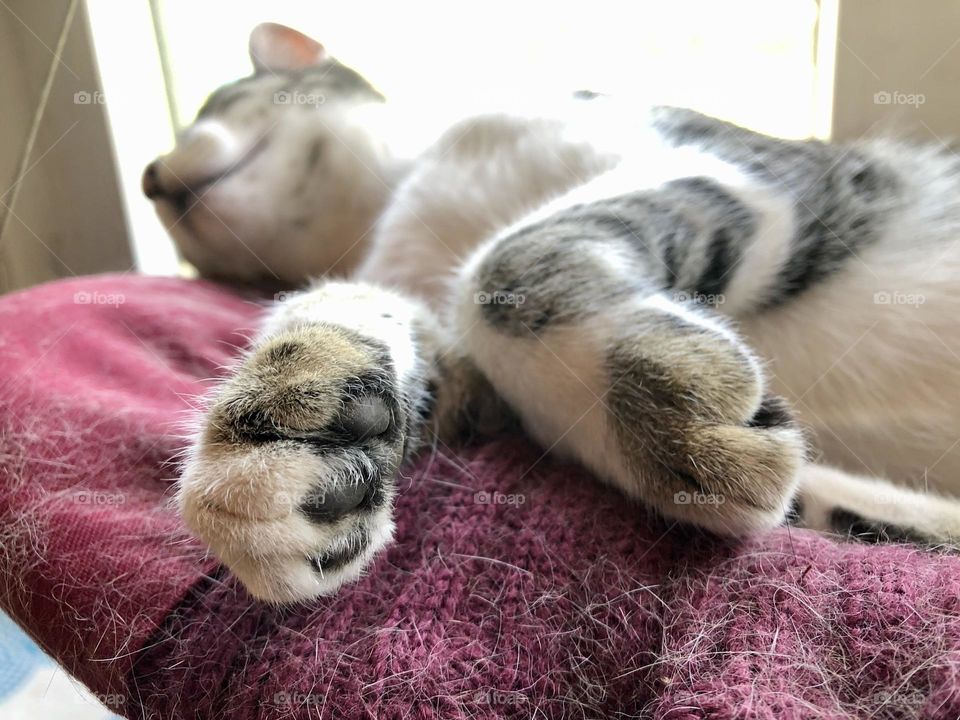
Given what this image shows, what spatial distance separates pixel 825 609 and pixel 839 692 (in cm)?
6

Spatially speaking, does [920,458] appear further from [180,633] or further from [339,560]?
[180,633]

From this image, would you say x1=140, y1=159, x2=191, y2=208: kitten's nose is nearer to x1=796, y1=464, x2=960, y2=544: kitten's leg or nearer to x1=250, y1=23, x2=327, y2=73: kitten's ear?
x1=250, y1=23, x2=327, y2=73: kitten's ear

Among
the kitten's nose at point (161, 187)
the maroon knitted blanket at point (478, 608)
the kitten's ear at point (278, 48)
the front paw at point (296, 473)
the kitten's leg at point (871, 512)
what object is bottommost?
the kitten's leg at point (871, 512)

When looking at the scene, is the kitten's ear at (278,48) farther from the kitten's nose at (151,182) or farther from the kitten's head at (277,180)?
the kitten's nose at (151,182)

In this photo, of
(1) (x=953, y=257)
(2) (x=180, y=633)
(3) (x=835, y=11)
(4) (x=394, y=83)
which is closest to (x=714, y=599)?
(2) (x=180, y=633)

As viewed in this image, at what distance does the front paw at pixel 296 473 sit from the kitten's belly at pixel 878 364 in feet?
1.48

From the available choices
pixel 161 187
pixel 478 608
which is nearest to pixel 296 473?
pixel 478 608

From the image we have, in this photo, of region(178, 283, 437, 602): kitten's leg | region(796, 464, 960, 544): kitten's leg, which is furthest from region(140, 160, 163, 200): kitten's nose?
region(796, 464, 960, 544): kitten's leg

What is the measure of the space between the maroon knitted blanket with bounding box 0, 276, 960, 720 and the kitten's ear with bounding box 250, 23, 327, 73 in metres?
0.78

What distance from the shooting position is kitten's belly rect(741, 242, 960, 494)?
0.74m

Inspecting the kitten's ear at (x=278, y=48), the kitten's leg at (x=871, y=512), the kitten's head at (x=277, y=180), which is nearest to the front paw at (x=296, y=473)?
the kitten's leg at (x=871, y=512)

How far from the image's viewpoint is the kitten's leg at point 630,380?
0.51 meters

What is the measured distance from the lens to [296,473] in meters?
0.46

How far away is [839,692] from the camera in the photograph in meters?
0.42
